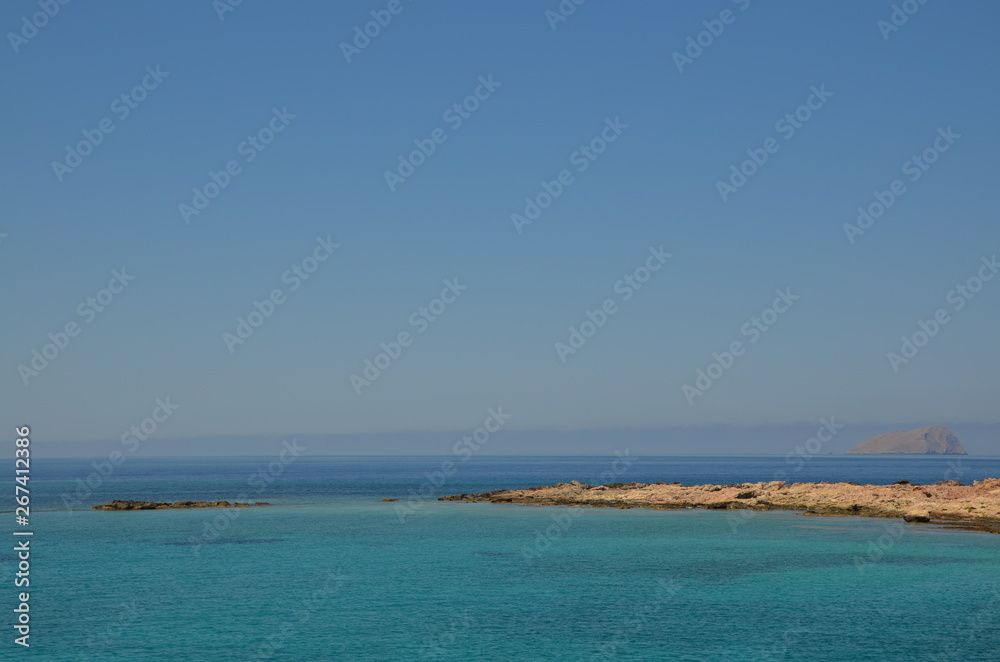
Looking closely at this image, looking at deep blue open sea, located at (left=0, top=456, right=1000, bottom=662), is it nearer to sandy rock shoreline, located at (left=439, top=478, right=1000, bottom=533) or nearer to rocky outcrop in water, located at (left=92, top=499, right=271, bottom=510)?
sandy rock shoreline, located at (left=439, top=478, right=1000, bottom=533)

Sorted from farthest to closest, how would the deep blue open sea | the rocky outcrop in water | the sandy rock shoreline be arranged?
the rocky outcrop in water < the sandy rock shoreline < the deep blue open sea

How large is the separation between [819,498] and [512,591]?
172 ft

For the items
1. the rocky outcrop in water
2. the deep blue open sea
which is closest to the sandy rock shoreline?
the deep blue open sea

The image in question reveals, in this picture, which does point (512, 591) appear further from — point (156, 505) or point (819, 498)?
point (156, 505)

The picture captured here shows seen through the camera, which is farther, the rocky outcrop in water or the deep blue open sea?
the rocky outcrop in water

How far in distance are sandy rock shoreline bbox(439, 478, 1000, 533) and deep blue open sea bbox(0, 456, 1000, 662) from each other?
5.49 m

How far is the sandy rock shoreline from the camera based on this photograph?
6944cm

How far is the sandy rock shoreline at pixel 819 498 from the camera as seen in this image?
6944 cm

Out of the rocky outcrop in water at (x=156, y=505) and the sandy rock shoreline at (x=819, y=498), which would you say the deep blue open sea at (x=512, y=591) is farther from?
the rocky outcrop in water at (x=156, y=505)

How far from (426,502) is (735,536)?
4615 cm

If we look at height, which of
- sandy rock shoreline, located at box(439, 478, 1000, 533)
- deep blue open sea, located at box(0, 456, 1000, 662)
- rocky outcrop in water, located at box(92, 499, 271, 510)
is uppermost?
rocky outcrop in water, located at box(92, 499, 271, 510)

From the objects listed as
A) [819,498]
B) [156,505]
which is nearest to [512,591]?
[819,498]

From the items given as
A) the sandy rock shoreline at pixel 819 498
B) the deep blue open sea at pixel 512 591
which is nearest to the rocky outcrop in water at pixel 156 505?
the deep blue open sea at pixel 512 591

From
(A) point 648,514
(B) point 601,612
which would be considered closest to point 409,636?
(B) point 601,612
